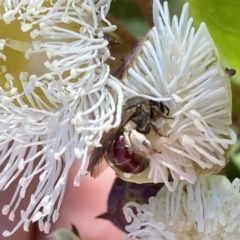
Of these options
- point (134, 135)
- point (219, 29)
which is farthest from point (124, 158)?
point (219, 29)

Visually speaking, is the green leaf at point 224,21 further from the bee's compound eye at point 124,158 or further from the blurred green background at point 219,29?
the bee's compound eye at point 124,158

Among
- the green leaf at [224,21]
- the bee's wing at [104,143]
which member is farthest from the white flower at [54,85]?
the green leaf at [224,21]

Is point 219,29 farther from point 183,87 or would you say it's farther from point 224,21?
point 183,87

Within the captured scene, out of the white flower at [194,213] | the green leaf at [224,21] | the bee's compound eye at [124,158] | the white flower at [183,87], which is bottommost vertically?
the white flower at [194,213]

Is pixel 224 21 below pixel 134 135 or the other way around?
the other way around

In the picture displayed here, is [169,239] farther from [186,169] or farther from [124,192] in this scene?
[124,192]

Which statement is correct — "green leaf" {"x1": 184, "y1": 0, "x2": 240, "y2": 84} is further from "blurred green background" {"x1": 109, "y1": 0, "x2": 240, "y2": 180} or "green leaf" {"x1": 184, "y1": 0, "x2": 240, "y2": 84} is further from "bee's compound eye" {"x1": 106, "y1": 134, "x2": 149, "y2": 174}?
"bee's compound eye" {"x1": 106, "y1": 134, "x2": 149, "y2": 174}

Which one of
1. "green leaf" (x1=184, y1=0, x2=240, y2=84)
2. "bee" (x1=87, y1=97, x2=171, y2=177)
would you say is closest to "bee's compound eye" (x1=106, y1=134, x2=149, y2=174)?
"bee" (x1=87, y1=97, x2=171, y2=177)
